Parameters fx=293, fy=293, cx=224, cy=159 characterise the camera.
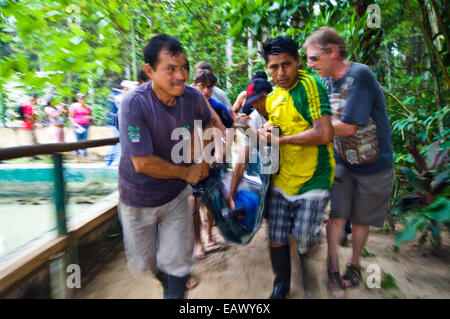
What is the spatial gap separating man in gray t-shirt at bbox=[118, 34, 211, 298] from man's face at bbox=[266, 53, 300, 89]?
52 centimetres

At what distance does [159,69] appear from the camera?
174cm

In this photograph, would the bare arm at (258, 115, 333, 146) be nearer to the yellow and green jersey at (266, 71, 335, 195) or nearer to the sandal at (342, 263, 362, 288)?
the yellow and green jersey at (266, 71, 335, 195)

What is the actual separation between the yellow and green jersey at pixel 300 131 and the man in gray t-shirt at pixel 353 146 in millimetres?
245

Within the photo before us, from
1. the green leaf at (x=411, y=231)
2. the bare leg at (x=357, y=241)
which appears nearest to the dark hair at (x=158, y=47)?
the bare leg at (x=357, y=241)

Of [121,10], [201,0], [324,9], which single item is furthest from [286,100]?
[201,0]

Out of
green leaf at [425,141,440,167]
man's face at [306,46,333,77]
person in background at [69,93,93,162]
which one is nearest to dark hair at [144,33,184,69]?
man's face at [306,46,333,77]

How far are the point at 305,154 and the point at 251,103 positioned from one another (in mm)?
594

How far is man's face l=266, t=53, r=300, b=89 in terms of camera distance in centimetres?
190

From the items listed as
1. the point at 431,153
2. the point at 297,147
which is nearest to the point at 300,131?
the point at 297,147

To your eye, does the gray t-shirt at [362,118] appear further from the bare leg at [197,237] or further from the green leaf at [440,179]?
the bare leg at [197,237]

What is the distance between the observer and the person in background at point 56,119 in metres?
5.86

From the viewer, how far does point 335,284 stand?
231 cm

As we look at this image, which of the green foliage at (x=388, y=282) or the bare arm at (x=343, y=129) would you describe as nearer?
the bare arm at (x=343, y=129)
